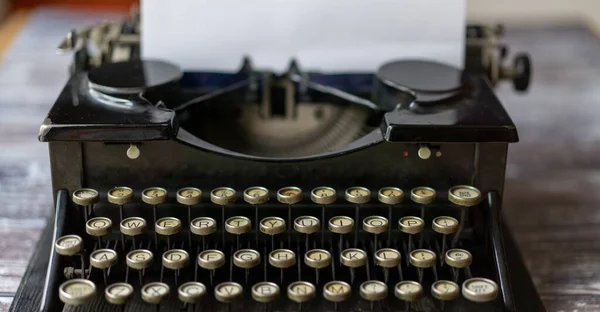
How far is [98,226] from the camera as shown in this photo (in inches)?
62.7

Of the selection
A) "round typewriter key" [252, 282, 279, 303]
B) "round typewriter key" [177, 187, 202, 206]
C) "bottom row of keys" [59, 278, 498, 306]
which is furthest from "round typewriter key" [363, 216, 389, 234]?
"round typewriter key" [177, 187, 202, 206]

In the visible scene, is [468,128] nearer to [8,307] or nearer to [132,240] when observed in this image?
[132,240]

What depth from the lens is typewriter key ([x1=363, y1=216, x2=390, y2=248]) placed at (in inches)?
63.2

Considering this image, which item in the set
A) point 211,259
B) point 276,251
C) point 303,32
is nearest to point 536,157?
point 303,32

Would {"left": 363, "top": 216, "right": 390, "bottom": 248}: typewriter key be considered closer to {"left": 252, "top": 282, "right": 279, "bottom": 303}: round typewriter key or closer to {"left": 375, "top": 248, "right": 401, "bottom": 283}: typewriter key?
{"left": 375, "top": 248, "right": 401, "bottom": 283}: typewriter key

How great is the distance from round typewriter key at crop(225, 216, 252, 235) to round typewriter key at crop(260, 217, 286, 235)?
0.03 metres

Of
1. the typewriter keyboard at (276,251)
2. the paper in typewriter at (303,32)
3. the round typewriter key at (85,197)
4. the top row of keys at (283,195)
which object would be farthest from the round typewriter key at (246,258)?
the paper in typewriter at (303,32)

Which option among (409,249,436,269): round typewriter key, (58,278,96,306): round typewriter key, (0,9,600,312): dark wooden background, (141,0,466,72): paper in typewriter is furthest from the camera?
(141,0,466,72): paper in typewriter

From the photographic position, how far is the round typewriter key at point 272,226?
5.24 feet

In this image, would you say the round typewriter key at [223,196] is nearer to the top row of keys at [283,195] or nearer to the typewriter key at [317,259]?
the top row of keys at [283,195]

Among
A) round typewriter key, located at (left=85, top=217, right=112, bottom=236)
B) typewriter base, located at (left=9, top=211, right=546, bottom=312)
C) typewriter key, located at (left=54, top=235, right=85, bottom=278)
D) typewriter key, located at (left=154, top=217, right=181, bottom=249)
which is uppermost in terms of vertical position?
round typewriter key, located at (left=85, top=217, right=112, bottom=236)

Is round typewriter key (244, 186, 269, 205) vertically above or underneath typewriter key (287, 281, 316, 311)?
above

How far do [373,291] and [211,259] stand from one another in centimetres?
31

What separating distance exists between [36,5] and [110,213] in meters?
2.44
